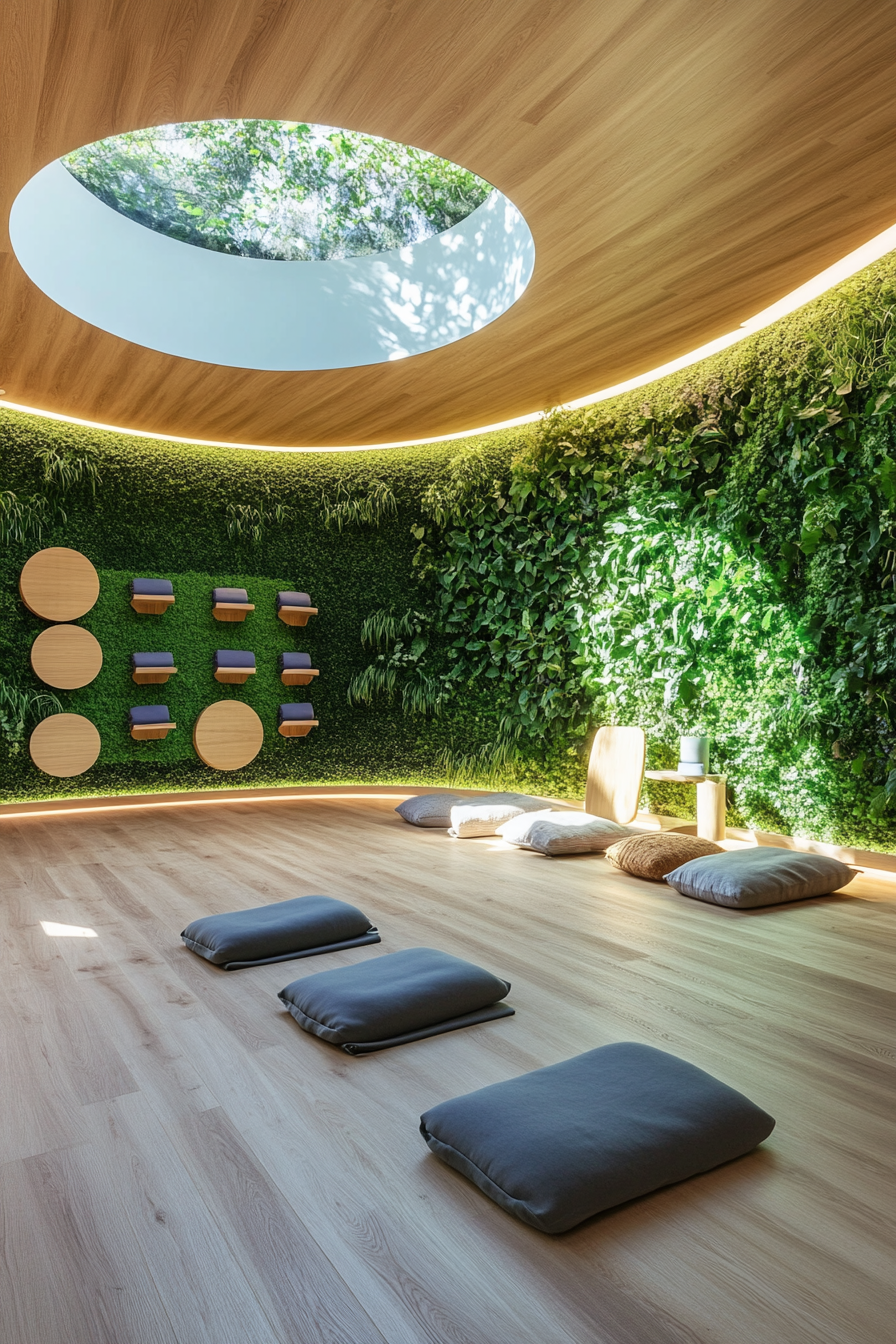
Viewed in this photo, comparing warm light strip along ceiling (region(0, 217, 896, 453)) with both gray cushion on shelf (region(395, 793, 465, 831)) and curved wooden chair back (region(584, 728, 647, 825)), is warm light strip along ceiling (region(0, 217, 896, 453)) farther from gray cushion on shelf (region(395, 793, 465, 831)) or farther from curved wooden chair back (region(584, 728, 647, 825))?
gray cushion on shelf (region(395, 793, 465, 831))

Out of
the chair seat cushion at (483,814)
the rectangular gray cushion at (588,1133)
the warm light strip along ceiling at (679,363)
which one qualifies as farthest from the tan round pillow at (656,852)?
the warm light strip along ceiling at (679,363)

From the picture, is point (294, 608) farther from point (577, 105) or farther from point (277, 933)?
point (577, 105)

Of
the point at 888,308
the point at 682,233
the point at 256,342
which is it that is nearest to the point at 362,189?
the point at 256,342

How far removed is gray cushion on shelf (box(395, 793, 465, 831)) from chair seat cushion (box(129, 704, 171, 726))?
1993 millimetres

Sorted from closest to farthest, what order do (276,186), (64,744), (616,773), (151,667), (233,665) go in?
(276,186) < (616,773) < (64,744) < (151,667) < (233,665)

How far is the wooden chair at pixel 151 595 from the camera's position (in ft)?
20.3

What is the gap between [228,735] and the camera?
662 centimetres

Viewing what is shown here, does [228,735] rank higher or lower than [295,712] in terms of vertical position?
lower

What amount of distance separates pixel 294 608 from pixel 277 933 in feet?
13.7

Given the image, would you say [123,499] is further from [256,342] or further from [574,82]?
[574,82]

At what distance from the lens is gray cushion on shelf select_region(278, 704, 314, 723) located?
678cm

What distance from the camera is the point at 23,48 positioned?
8.41 feet

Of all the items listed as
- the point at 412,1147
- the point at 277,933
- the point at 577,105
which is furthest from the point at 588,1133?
the point at 577,105

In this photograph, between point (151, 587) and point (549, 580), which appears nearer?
point (549, 580)
